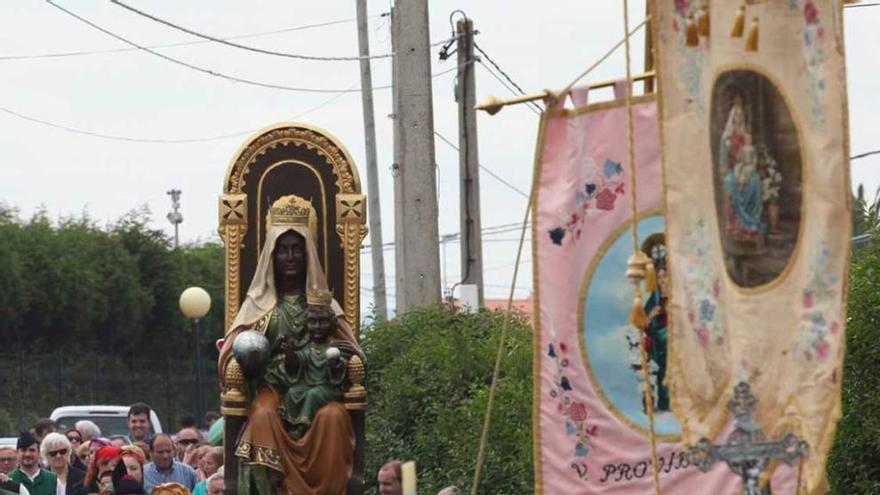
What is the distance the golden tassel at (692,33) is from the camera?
9117mm

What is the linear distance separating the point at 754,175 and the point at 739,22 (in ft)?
1.89

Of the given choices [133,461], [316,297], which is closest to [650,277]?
[316,297]

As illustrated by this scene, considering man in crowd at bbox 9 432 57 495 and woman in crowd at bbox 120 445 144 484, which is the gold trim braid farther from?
man in crowd at bbox 9 432 57 495

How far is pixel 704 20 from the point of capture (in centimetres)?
912

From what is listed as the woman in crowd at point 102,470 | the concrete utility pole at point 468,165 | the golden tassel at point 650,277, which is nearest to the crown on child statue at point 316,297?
the woman in crowd at point 102,470

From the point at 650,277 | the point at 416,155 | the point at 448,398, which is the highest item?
the point at 416,155

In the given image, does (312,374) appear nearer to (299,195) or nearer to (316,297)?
(316,297)

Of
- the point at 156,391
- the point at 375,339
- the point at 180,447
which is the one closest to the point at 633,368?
the point at 375,339

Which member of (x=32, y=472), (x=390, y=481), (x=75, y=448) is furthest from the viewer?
(x=75, y=448)

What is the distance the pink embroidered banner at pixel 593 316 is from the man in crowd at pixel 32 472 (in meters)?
7.48

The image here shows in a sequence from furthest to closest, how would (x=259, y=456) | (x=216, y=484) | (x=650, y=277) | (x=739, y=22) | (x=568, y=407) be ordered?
(x=216, y=484) → (x=259, y=456) → (x=568, y=407) → (x=650, y=277) → (x=739, y=22)

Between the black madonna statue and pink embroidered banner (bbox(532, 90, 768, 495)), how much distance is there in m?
4.14

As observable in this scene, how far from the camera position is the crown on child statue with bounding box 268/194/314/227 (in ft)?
49.9

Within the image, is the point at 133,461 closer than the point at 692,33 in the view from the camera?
No
